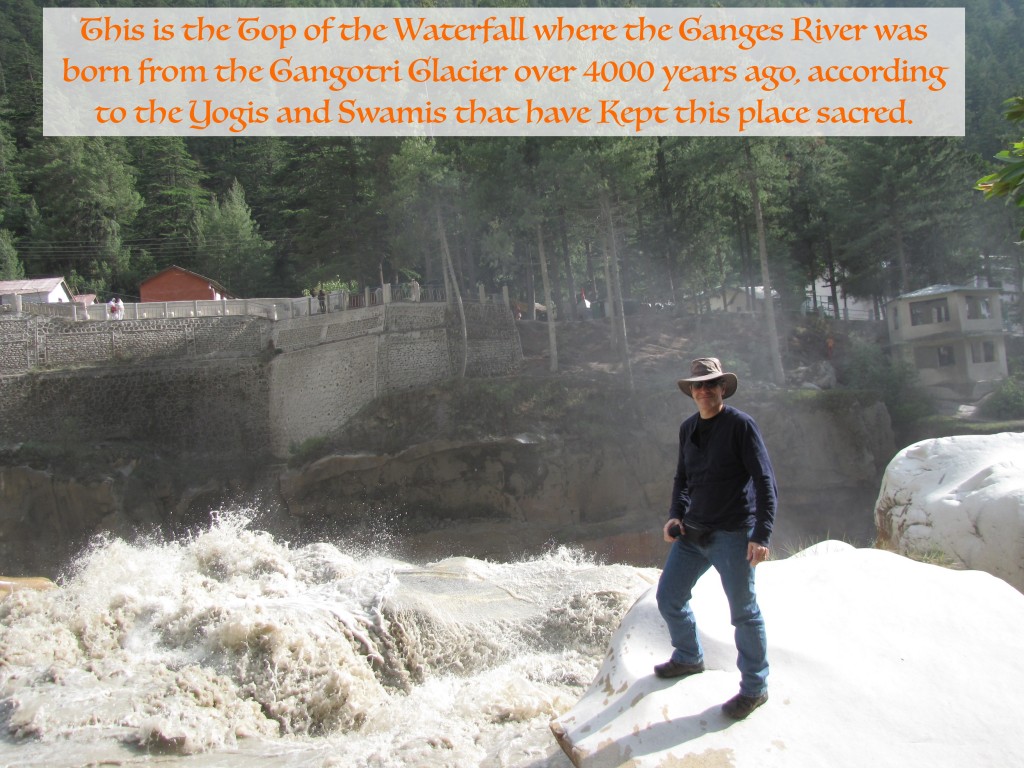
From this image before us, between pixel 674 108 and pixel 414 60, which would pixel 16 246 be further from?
pixel 674 108

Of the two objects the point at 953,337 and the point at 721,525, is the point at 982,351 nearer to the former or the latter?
the point at 953,337

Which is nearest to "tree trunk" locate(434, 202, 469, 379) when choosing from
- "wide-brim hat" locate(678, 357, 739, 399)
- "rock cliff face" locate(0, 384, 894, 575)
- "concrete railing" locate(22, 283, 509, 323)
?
"concrete railing" locate(22, 283, 509, 323)

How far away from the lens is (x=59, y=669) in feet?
20.8

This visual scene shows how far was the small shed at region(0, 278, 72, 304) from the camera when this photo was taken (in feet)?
108

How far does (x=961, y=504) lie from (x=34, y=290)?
35233mm

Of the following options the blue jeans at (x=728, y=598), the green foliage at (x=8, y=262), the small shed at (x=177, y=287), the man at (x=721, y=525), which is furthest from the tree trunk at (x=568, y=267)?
the green foliage at (x=8, y=262)

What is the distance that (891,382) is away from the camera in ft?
83.5

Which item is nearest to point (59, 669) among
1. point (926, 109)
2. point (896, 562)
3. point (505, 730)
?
point (505, 730)

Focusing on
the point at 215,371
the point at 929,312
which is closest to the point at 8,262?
the point at 215,371

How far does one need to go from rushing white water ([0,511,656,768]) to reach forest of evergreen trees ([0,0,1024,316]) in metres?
13.3

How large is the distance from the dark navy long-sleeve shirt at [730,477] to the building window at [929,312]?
2729cm

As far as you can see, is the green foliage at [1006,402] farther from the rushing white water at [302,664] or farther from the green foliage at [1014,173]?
the green foliage at [1014,173]

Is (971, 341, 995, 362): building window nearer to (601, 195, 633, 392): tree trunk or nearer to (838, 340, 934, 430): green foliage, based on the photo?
(838, 340, 934, 430): green foliage

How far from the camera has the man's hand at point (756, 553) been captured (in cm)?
395
